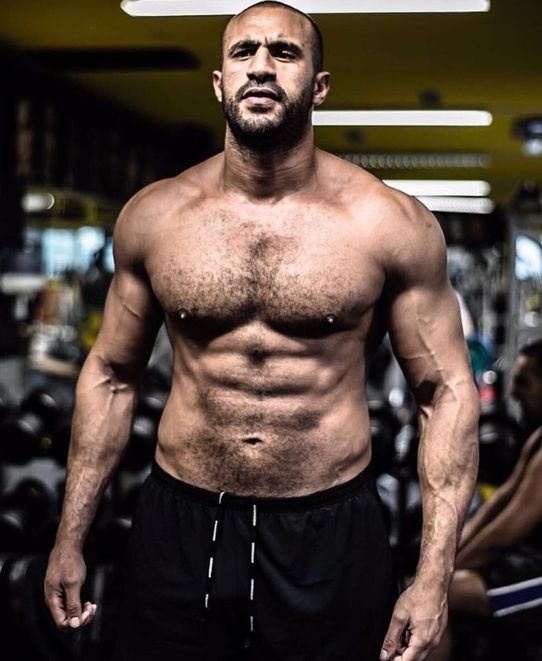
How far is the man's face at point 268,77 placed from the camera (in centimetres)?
151

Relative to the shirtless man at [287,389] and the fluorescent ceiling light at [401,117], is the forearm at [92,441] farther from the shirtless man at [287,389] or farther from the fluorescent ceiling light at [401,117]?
the fluorescent ceiling light at [401,117]

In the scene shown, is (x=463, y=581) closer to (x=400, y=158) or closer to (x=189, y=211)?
(x=189, y=211)

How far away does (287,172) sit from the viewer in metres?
1.61

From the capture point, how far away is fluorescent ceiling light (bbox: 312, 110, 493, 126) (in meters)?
4.63

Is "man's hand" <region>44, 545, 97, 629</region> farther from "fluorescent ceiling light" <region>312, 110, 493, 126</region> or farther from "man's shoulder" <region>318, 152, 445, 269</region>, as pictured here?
"fluorescent ceiling light" <region>312, 110, 493, 126</region>

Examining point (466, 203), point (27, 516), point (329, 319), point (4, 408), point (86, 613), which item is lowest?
point (27, 516)

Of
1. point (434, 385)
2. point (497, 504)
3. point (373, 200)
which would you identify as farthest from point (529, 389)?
point (373, 200)

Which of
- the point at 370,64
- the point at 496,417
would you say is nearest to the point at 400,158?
the point at 370,64

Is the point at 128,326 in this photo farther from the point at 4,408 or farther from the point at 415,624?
the point at 4,408

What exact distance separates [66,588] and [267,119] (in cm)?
79

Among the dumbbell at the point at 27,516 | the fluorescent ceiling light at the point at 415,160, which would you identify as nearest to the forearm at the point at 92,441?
the dumbbell at the point at 27,516

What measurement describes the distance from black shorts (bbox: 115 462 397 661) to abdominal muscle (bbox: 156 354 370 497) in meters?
0.03

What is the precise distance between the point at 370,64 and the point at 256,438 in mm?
2502

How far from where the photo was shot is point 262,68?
4.94 ft
